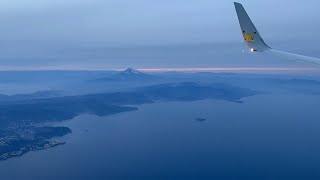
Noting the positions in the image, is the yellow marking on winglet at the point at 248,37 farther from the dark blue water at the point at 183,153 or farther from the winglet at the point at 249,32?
the dark blue water at the point at 183,153

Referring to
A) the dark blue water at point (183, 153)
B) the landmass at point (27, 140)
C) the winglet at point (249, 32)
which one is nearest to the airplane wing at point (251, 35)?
the winglet at point (249, 32)

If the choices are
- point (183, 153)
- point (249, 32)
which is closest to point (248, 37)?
point (249, 32)

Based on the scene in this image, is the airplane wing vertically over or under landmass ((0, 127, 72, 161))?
over

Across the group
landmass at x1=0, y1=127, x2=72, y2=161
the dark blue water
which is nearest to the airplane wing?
the dark blue water

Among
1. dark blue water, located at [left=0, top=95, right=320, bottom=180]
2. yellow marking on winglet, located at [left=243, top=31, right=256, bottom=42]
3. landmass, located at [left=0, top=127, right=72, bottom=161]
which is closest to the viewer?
yellow marking on winglet, located at [left=243, top=31, right=256, bottom=42]

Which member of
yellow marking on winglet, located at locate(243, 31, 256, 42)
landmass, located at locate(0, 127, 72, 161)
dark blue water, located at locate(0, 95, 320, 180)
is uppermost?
yellow marking on winglet, located at locate(243, 31, 256, 42)

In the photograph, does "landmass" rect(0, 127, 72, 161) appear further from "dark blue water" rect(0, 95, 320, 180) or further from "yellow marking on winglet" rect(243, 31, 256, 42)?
"yellow marking on winglet" rect(243, 31, 256, 42)

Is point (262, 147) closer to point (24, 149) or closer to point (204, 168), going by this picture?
point (204, 168)
